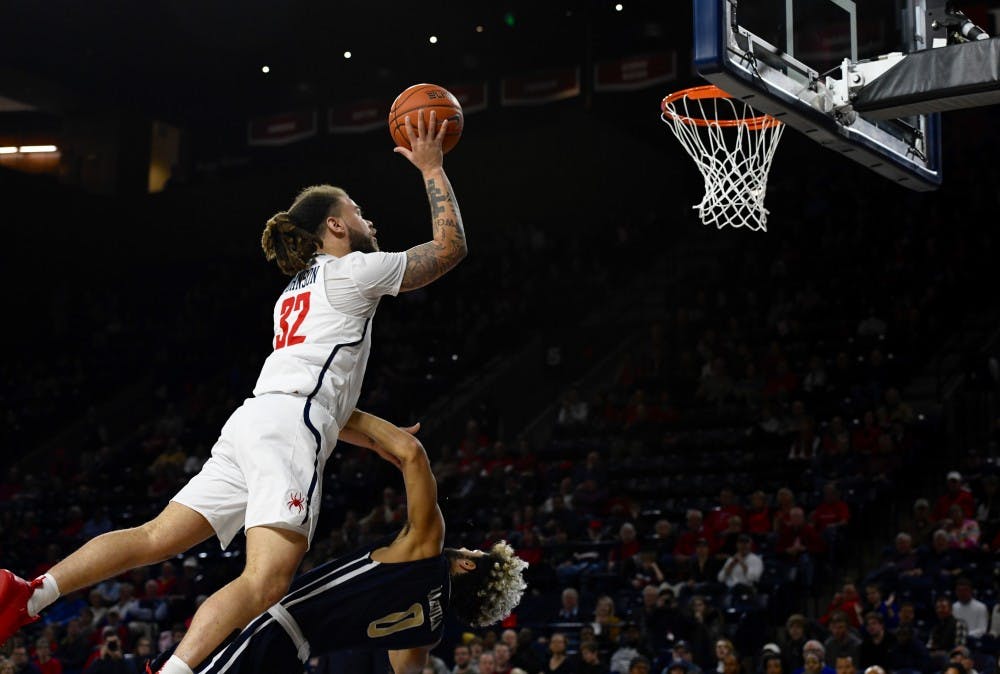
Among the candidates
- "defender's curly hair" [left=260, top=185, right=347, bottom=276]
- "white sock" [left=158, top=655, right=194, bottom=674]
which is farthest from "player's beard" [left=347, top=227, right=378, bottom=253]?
"white sock" [left=158, top=655, right=194, bottom=674]

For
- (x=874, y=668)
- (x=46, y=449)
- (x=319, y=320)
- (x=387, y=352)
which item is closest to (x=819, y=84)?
(x=319, y=320)

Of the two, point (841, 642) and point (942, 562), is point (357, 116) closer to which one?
point (942, 562)

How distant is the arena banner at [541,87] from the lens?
71.9 ft

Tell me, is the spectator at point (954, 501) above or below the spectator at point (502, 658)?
above

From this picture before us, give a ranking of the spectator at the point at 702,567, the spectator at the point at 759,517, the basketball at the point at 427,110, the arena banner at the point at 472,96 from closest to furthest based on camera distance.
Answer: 1. the basketball at the point at 427,110
2. the spectator at the point at 702,567
3. the spectator at the point at 759,517
4. the arena banner at the point at 472,96

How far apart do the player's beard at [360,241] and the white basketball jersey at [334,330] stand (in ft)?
0.67

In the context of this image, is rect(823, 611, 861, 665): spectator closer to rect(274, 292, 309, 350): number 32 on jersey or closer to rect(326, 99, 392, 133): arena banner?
rect(274, 292, 309, 350): number 32 on jersey

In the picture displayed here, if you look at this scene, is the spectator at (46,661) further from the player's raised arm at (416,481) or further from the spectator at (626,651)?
the player's raised arm at (416,481)

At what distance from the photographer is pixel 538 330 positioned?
1994 centimetres

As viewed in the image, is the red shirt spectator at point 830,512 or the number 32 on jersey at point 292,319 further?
the red shirt spectator at point 830,512

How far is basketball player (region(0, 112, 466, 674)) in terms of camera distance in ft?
14.7

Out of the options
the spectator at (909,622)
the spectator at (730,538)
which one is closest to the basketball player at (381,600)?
the spectator at (909,622)

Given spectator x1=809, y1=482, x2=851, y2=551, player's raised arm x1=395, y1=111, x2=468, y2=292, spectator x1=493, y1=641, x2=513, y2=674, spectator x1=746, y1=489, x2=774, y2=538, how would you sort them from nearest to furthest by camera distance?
player's raised arm x1=395, y1=111, x2=468, y2=292 → spectator x1=493, y1=641, x2=513, y2=674 → spectator x1=809, y1=482, x2=851, y2=551 → spectator x1=746, y1=489, x2=774, y2=538

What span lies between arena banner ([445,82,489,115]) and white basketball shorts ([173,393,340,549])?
18.1m
